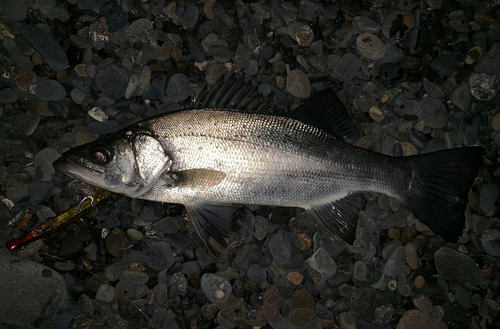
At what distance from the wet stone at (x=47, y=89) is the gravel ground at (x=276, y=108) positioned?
12 mm

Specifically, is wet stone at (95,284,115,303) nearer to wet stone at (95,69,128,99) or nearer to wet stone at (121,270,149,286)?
wet stone at (121,270,149,286)

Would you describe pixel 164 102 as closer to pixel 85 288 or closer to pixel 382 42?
pixel 85 288

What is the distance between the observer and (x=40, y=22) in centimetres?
255

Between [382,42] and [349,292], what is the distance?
7.43 feet

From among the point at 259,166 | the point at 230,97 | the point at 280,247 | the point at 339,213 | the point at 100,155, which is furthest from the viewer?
the point at 280,247

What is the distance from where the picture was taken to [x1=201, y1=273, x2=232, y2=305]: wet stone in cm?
251

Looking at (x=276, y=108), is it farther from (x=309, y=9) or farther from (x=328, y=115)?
(x=309, y=9)

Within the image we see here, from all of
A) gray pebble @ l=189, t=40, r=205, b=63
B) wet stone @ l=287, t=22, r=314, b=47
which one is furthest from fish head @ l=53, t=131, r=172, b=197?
wet stone @ l=287, t=22, r=314, b=47

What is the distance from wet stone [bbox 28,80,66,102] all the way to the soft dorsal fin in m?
2.00

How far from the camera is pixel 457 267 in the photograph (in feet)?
8.56

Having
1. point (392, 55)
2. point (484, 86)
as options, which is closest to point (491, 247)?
point (484, 86)

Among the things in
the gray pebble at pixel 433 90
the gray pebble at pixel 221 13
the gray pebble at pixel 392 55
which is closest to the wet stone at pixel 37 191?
the gray pebble at pixel 221 13

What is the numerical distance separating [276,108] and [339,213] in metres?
1.05

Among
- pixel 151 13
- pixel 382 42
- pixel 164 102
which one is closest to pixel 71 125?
pixel 164 102
